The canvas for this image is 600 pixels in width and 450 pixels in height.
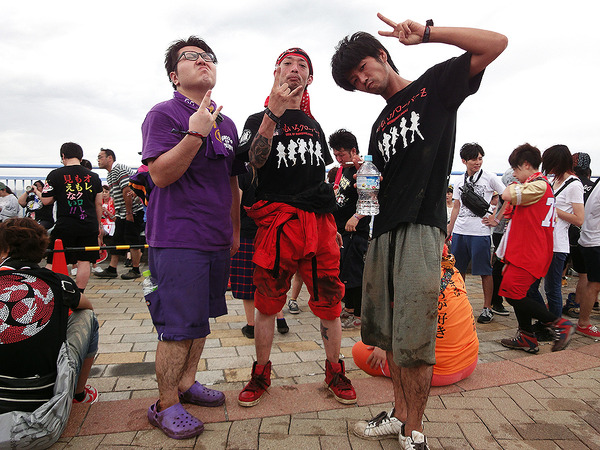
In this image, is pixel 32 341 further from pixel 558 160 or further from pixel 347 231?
pixel 558 160

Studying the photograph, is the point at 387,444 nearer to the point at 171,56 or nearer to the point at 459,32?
the point at 459,32

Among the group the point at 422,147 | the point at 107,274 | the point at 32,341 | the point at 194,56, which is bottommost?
the point at 107,274

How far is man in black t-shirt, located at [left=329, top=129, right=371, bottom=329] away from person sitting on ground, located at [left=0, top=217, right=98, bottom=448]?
115 inches

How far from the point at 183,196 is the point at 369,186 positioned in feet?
3.35

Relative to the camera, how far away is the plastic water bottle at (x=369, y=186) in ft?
7.09

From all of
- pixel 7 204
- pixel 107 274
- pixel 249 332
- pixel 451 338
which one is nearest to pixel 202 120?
pixel 451 338

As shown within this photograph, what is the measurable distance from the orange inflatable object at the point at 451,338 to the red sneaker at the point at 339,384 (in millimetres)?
254

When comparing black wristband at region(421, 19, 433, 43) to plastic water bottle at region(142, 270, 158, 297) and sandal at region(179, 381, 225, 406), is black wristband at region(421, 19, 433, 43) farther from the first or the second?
sandal at region(179, 381, 225, 406)

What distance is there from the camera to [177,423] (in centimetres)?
211

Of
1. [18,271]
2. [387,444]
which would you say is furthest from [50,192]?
[387,444]

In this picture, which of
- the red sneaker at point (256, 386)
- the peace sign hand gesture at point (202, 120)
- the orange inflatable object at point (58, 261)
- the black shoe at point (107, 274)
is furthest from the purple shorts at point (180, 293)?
the black shoe at point (107, 274)

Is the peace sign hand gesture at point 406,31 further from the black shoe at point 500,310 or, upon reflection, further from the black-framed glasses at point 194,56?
the black shoe at point 500,310

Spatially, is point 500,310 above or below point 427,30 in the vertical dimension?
below

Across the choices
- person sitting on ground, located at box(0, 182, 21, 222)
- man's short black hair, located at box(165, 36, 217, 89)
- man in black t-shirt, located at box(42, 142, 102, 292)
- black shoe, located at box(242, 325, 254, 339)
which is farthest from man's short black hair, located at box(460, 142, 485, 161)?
person sitting on ground, located at box(0, 182, 21, 222)
